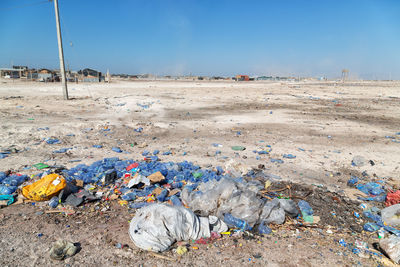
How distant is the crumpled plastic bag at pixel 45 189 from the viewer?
11.2ft

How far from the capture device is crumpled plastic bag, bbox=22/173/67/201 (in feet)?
11.2

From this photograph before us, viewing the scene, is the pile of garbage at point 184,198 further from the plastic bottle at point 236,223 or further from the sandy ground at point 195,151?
the sandy ground at point 195,151

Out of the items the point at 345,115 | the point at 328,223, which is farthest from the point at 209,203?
the point at 345,115

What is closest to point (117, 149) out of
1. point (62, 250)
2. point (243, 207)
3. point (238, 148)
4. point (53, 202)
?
point (53, 202)

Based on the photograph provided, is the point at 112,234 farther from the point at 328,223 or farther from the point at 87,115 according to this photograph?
the point at 87,115

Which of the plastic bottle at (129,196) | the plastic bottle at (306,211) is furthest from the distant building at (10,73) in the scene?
the plastic bottle at (306,211)

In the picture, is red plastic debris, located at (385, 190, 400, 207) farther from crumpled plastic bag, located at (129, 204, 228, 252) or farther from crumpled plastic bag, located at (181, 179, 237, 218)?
crumpled plastic bag, located at (129, 204, 228, 252)

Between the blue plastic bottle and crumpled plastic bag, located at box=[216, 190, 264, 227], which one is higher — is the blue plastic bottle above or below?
below

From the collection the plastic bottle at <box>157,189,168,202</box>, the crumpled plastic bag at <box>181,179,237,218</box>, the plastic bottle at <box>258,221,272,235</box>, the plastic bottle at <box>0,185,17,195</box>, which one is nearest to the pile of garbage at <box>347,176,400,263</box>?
the plastic bottle at <box>258,221,272,235</box>

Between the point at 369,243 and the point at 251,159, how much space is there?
293 centimetres

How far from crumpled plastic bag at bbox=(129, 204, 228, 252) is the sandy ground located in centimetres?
13

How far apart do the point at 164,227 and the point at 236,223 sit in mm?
950

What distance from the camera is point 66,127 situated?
726 cm

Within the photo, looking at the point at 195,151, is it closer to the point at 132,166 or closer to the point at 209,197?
the point at 132,166
